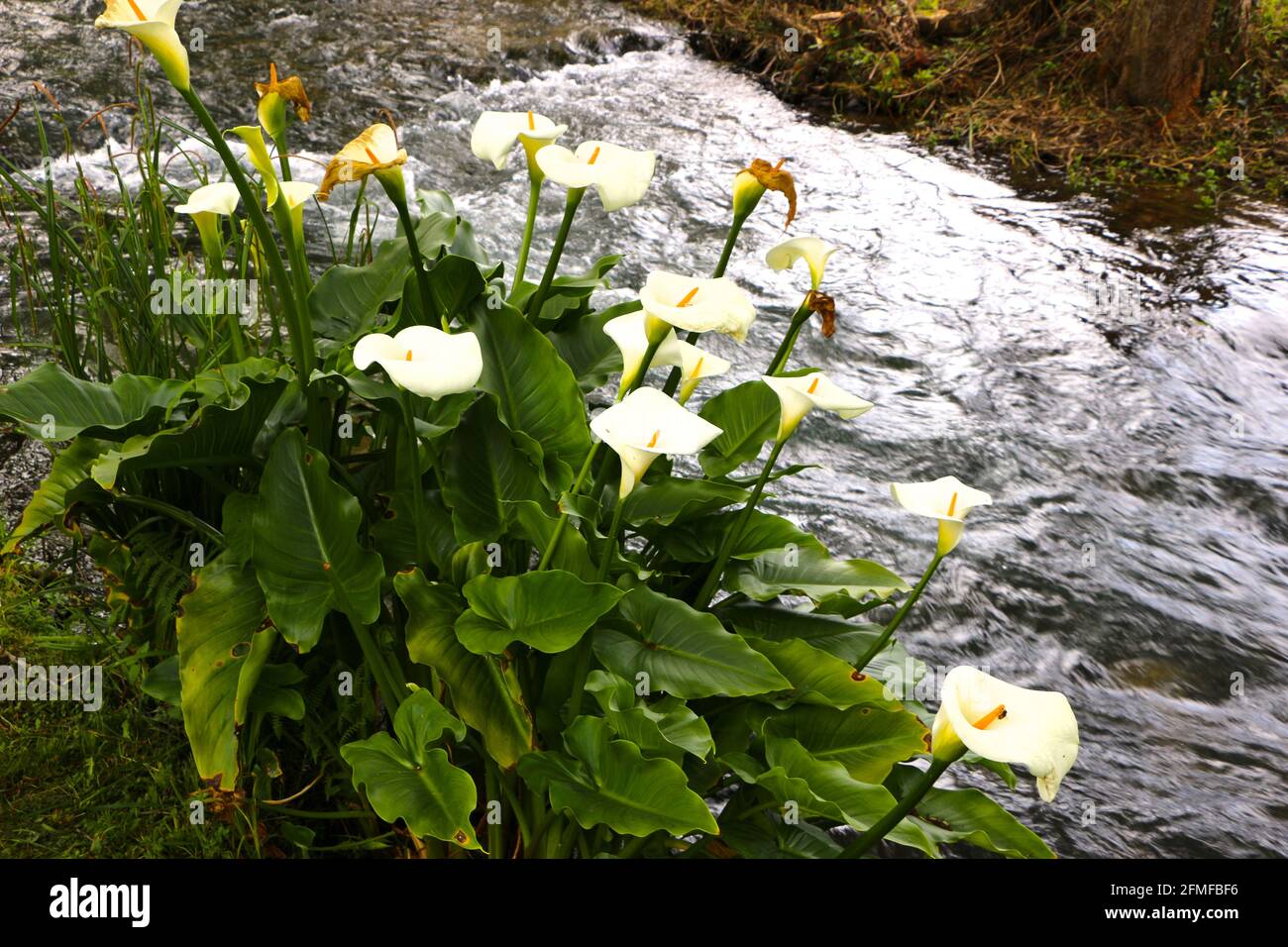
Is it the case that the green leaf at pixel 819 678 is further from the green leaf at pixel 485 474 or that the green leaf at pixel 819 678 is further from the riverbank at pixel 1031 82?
the riverbank at pixel 1031 82

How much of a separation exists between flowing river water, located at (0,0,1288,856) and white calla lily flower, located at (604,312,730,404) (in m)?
1.33

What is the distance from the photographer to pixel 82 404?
1.76 metres

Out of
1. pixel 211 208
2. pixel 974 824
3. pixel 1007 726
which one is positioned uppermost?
pixel 211 208

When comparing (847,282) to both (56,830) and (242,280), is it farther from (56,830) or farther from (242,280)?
(56,830)

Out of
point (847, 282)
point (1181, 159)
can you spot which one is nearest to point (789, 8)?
point (1181, 159)

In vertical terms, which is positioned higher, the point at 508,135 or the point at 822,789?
the point at 508,135

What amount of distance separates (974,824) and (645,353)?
915mm

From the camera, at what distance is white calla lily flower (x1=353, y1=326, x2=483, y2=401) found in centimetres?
133

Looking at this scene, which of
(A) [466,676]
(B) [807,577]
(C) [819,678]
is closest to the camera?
Answer: (A) [466,676]

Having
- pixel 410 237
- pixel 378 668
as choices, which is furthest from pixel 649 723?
pixel 410 237

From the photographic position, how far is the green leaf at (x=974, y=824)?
1.64m

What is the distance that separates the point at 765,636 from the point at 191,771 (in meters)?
1.10

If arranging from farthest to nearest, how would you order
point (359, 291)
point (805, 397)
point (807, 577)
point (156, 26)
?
point (359, 291), point (807, 577), point (805, 397), point (156, 26)

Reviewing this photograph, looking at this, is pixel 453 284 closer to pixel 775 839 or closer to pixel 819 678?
pixel 819 678
